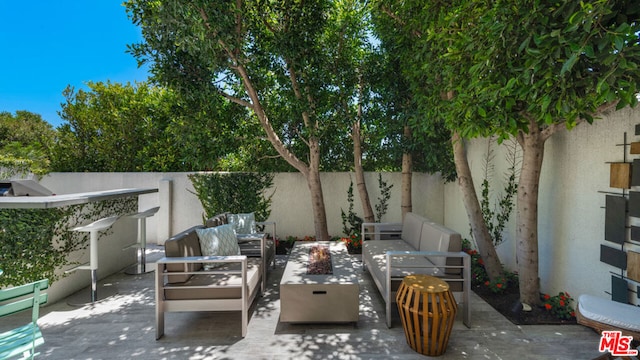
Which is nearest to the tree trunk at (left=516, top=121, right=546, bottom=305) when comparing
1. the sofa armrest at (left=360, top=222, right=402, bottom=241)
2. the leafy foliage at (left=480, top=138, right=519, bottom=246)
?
the leafy foliage at (left=480, top=138, right=519, bottom=246)

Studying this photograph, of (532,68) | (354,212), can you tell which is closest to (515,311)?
(532,68)

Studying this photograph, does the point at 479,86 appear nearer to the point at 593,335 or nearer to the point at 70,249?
the point at 593,335

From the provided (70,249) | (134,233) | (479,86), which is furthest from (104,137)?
(479,86)

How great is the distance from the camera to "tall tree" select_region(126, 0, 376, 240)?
4609mm

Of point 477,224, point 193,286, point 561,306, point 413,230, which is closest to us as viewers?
point 193,286

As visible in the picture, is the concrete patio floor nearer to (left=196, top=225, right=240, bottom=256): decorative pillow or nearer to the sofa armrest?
(left=196, top=225, right=240, bottom=256): decorative pillow

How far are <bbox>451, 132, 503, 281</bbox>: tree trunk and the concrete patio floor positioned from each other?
77 cm

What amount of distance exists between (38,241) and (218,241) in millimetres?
2209

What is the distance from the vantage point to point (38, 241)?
12.3 feet

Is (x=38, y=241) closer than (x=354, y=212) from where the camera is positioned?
Yes

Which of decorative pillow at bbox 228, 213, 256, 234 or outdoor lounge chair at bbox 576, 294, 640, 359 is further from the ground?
decorative pillow at bbox 228, 213, 256, 234

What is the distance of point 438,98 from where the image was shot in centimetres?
438

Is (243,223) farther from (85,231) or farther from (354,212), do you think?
(354,212)

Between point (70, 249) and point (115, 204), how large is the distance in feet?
3.37
